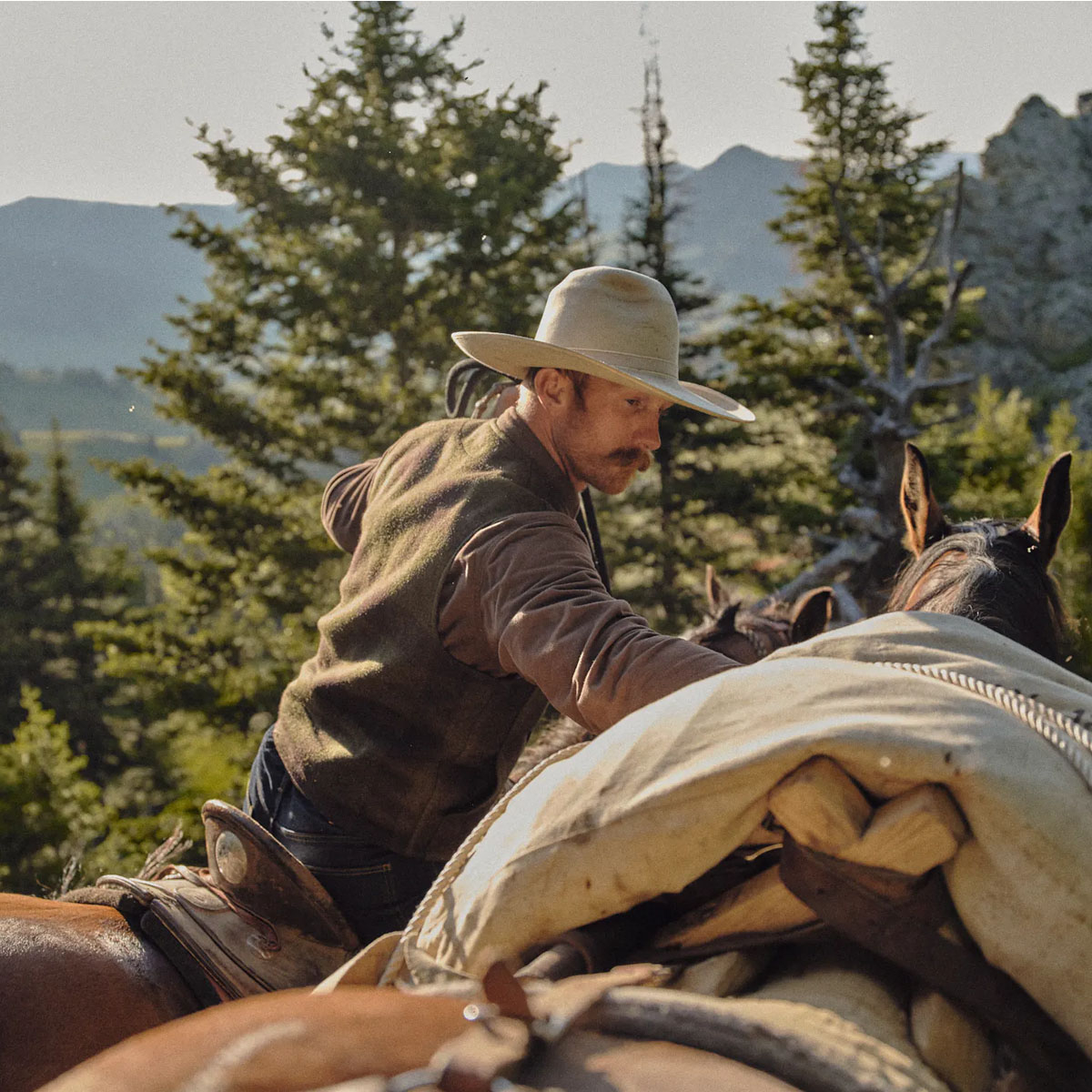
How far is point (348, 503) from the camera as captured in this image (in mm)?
3045

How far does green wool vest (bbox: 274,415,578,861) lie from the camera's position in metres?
2.16

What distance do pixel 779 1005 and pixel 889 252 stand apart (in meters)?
18.7

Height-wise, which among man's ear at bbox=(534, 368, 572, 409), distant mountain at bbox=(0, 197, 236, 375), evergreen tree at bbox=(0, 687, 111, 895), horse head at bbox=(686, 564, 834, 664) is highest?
distant mountain at bbox=(0, 197, 236, 375)

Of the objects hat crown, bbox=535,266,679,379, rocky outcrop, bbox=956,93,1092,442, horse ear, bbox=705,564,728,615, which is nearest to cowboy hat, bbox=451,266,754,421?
hat crown, bbox=535,266,679,379

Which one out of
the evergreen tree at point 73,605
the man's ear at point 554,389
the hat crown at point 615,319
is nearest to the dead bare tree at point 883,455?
the hat crown at point 615,319

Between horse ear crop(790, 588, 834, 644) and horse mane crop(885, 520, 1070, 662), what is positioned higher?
horse mane crop(885, 520, 1070, 662)

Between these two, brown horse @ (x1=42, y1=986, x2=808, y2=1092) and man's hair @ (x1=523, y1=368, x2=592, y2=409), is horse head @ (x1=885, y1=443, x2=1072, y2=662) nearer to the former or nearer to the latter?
man's hair @ (x1=523, y1=368, x2=592, y2=409)

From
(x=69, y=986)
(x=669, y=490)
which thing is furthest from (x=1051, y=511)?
(x=669, y=490)

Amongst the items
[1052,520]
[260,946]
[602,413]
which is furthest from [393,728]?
[1052,520]

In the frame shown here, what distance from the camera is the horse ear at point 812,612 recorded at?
308cm

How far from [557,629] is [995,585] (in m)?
0.91

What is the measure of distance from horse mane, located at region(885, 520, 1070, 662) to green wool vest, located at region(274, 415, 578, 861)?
0.78m

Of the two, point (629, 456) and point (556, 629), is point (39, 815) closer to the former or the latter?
point (629, 456)

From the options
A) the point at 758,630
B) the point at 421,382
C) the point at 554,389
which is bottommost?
the point at 758,630
